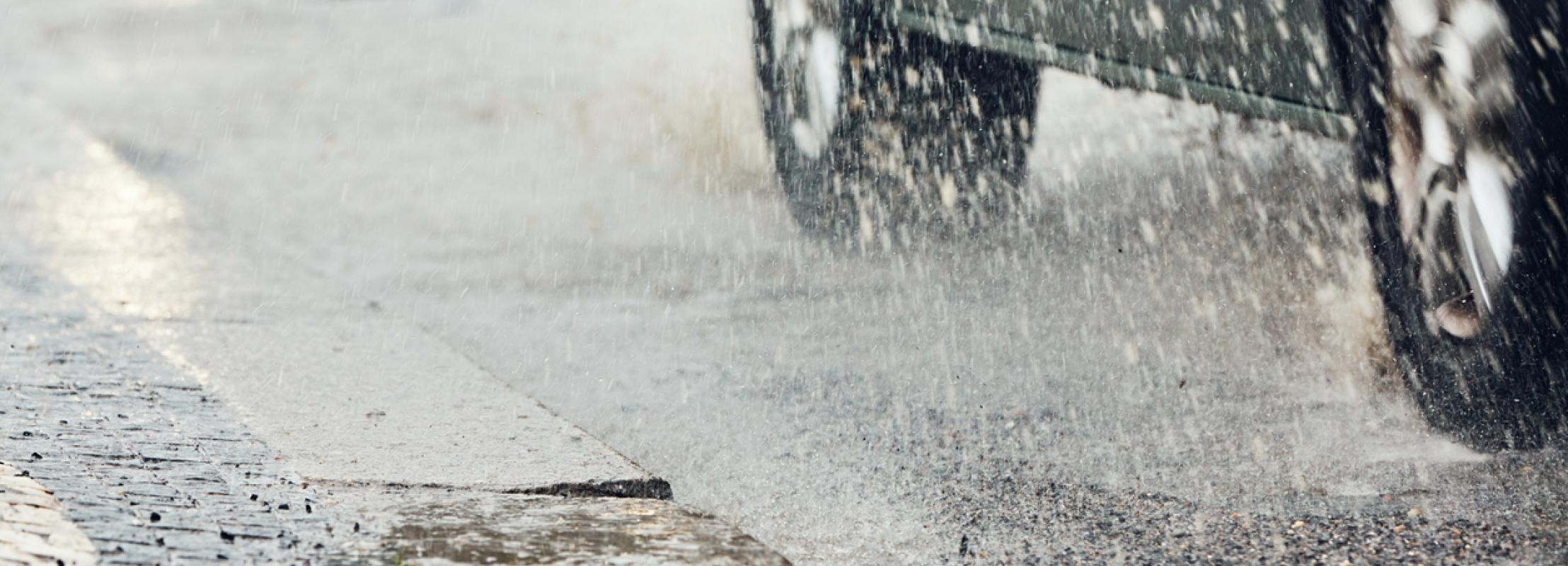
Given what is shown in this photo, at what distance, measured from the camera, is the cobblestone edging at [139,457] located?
182 centimetres

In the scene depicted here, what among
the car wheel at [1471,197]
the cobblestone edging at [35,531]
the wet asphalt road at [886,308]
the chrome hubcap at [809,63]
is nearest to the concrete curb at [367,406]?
the cobblestone edging at [35,531]

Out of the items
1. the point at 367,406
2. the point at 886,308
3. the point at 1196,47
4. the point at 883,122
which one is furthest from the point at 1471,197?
the point at 883,122

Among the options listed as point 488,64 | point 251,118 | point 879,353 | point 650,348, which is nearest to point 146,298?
point 650,348

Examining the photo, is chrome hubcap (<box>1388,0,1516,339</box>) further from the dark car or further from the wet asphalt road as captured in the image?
the wet asphalt road

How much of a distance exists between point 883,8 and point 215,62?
5276 mm

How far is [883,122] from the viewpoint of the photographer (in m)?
5.55

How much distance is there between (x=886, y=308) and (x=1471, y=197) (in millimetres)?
1565

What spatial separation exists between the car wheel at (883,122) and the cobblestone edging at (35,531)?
10.2 feet

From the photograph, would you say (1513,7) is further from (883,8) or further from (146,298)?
(146,298)

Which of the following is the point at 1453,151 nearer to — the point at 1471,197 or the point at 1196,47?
the point at 1471,197

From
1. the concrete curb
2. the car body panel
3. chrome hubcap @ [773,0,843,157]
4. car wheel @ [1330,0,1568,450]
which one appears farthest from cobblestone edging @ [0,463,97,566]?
chrome hubcap @ [773,0,843,157]

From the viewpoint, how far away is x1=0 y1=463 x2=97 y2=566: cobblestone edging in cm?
170

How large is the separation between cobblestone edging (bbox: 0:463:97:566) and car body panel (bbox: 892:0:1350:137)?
276 cm

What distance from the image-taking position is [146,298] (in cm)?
354
